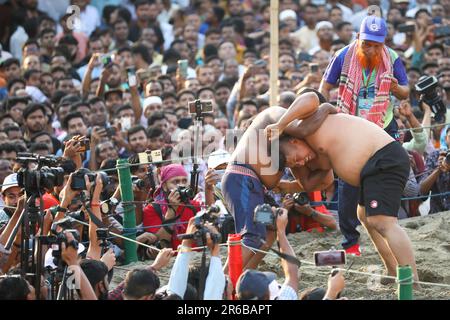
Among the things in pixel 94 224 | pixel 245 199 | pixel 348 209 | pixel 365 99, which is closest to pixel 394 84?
pixel 365 99

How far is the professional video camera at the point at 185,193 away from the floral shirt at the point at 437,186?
261 cm

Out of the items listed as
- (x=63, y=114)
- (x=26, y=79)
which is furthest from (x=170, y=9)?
(x=63, y=114)

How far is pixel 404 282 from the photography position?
23.1 ft

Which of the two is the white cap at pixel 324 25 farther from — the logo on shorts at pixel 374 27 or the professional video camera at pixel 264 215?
the professional video camera at pixel 264 215

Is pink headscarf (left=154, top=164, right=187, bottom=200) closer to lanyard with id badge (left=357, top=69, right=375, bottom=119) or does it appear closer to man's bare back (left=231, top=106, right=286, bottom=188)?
man's bare back (left=231, top=106, right=286, bottom=188)

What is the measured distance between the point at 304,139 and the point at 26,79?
20.9 ft

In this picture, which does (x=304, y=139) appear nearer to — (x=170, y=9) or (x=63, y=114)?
(x=63, y=114)

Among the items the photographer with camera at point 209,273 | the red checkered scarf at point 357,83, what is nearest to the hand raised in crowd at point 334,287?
the photographer with camera at point 209,273

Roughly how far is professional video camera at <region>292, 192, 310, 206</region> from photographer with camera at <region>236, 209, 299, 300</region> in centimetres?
252

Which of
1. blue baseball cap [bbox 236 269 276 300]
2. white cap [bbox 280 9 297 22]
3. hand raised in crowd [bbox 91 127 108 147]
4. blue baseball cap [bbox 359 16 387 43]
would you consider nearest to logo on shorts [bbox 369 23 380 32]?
blue baseball cap [bbox 359 16 387 43]

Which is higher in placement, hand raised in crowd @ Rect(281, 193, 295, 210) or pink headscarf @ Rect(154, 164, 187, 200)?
pink headscarf @ Rect(154, 164, 187, 200)

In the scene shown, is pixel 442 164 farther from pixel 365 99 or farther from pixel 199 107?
pixel 199 107

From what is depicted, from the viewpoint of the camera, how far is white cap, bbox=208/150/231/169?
33.5 feet

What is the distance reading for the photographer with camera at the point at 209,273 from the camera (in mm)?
7150
